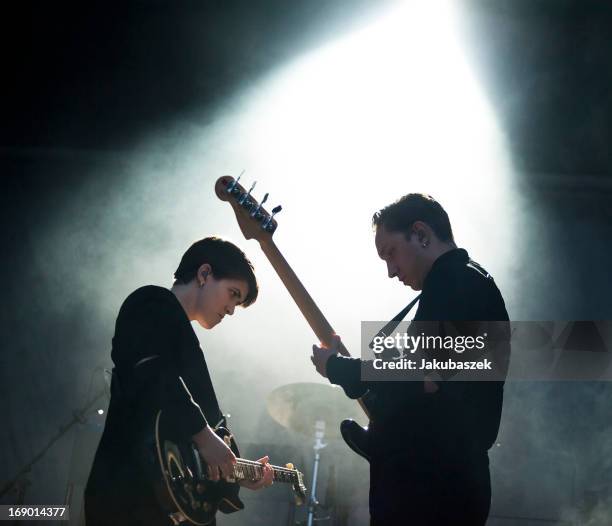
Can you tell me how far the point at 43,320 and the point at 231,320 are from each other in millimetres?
2269

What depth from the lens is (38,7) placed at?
5863 mm

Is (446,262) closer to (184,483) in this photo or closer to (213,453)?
(213,453)

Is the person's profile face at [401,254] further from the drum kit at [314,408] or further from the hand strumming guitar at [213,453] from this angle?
the drum kit at [314,408]

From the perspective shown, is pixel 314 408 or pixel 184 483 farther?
pixel 314 408

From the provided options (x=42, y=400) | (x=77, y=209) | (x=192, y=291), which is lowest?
(x=192, y=291)

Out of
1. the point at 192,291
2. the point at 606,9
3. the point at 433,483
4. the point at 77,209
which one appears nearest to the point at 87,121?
the point at 77,209

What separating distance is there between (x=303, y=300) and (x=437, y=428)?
114cm

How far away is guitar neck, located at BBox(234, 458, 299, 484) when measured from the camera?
2.76m

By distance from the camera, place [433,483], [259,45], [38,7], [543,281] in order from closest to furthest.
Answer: [433,483], [38,7], [259,45], [543,281]

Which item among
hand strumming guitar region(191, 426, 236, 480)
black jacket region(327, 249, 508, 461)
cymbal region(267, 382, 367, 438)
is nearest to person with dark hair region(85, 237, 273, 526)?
hand strumming guitar region(191, 426, 236, 480)

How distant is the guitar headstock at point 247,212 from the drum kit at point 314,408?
2283mm

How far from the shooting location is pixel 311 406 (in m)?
5.22

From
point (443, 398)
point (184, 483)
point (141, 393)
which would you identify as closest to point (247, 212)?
point (141, 393)

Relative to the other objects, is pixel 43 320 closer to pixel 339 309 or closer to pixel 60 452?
pixel 60 452
